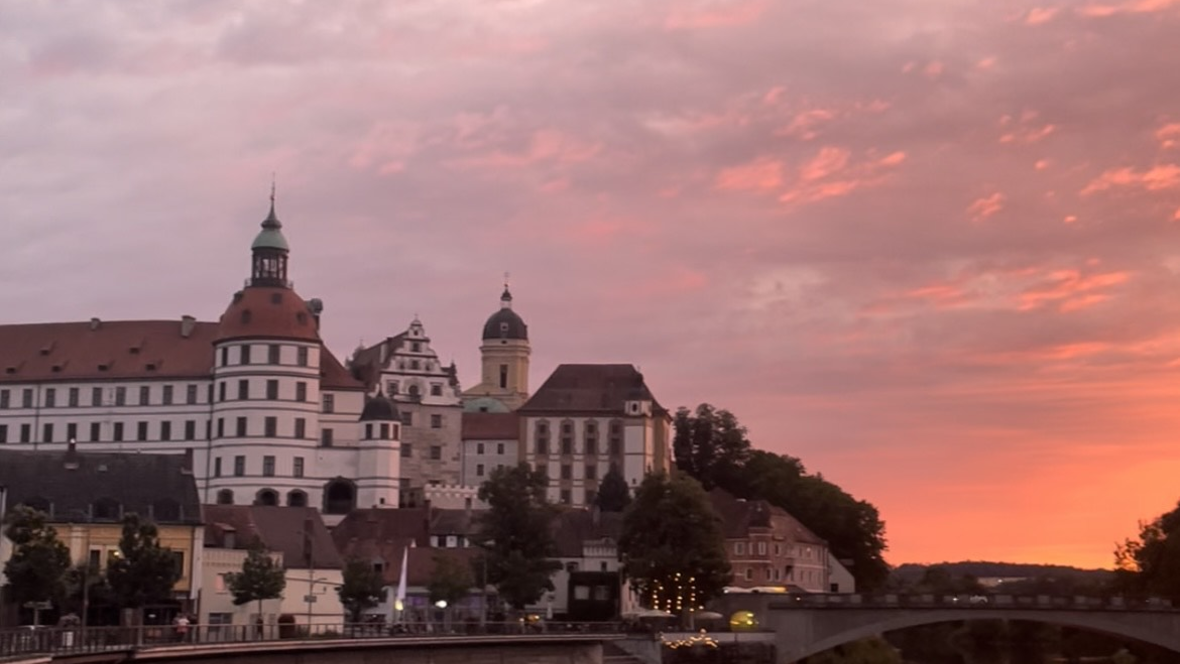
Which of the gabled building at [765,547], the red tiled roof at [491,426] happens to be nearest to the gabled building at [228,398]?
the red tiled roof at [491,426]

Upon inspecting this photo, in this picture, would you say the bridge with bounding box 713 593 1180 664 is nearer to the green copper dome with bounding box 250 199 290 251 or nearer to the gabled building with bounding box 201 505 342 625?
the gabled building with bounding box 201 505 342 625

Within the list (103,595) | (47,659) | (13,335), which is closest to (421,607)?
(103,595)

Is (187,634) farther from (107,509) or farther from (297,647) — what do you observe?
(107,509)

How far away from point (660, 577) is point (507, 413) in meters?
72.1

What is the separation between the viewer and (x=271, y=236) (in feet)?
515

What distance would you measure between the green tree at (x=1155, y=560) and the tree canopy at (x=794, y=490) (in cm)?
4034

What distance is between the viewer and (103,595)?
265ft

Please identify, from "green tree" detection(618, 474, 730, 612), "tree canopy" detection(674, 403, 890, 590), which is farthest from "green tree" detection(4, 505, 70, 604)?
"tree canopy" detection(674, 403, 890, 590)

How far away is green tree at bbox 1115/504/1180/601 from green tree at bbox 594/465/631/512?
4377 centimetres

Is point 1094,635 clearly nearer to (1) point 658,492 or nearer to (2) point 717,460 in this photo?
(1) point 658,492

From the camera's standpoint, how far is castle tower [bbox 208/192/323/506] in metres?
150

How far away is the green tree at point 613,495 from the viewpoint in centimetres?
15562

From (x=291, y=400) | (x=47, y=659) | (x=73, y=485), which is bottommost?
(x=47, y=659)

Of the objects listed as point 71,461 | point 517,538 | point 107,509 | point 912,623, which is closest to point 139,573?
point 107,509
